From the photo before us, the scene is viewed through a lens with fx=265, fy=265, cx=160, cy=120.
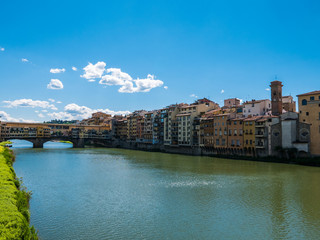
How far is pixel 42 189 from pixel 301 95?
1866 inches

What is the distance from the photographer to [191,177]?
3469 centimetres

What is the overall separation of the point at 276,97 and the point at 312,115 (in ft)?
36.9

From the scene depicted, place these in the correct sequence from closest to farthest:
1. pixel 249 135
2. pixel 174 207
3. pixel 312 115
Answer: pixel 174 207
pixel 312 115
pixel 249 135

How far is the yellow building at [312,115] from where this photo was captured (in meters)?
48.5

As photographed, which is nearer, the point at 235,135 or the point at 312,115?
the point at 312,115

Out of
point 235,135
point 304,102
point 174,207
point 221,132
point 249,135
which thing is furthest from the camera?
point 221,132

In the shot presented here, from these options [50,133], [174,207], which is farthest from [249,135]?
[50,133]

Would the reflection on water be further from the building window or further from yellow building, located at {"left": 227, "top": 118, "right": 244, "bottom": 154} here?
yellow building, located at {"left": 227, "top": 118, "right": 244, "bottom": 154}

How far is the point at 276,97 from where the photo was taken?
59.5 metres

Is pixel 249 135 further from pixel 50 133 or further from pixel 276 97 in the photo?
pixel 50 133

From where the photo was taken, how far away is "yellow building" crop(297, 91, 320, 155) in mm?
48531

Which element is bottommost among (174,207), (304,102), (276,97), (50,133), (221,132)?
(174,207)

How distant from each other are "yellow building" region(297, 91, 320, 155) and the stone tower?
8.32 meters

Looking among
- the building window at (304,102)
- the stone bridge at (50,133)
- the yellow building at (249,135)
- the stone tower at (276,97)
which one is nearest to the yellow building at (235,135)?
the yellow building at (249,135)
